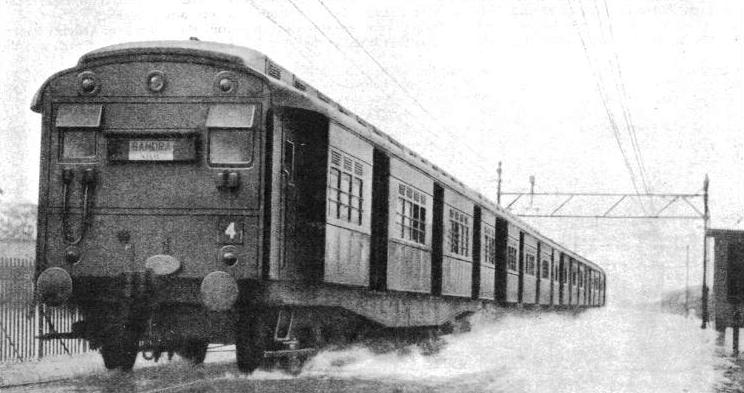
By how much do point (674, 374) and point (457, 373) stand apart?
3390 mm

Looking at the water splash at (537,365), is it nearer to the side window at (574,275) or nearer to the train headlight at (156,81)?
the train headlight at (156,81)

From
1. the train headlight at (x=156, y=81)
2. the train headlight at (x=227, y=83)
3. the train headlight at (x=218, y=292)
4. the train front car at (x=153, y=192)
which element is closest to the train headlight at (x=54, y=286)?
the train front car at (x=153, y=192)

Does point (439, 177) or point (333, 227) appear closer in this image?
point (333, 227)

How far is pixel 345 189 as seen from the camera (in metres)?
11.8

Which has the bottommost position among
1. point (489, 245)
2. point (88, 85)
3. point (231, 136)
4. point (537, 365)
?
point (537, 365)

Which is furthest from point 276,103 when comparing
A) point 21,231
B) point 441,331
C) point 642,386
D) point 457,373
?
point 21,231

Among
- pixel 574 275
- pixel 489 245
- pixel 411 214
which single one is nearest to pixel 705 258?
pixel 574 275

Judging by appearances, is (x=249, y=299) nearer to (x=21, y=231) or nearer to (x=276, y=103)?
(x=276, y=103)

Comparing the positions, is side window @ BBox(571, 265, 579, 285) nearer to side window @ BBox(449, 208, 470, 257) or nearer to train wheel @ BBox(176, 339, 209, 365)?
side window @ BBox(449, 208, 470, 257)

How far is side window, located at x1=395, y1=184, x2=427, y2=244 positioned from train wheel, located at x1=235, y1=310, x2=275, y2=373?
442 centimetres

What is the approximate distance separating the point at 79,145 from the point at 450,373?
531cm

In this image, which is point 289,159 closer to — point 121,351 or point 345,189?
point 345,189

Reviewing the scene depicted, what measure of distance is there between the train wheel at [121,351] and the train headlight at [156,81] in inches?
95.7

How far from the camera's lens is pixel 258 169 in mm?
9883
